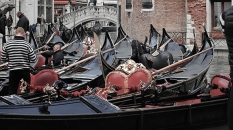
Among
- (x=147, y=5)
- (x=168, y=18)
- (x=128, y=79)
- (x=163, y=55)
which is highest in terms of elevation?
(x=147, y=5)

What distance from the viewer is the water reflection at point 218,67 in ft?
19.6

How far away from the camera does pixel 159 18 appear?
28.3ft

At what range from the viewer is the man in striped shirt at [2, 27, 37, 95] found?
311 centimetres

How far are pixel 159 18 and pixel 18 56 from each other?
572 centimetres

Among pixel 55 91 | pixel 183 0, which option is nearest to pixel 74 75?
pixel 55 91

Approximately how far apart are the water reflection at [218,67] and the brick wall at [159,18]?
44.9 inches

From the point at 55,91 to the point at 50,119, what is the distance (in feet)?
1.94

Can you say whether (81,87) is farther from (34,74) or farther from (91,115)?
(91,115)

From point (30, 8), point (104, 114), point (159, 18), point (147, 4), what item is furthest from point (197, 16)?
point (104, 114)

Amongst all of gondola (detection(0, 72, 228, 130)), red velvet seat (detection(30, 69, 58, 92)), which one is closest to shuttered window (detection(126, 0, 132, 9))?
red velvet seat (detection(30, 69, 58, 92))

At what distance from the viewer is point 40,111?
7.57ft

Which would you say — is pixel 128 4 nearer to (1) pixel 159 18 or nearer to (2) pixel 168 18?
(1) pixel 159 18

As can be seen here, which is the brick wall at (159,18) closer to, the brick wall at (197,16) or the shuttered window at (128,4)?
the shuttered window at (128,4)

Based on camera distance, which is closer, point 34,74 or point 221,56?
point 34,74
